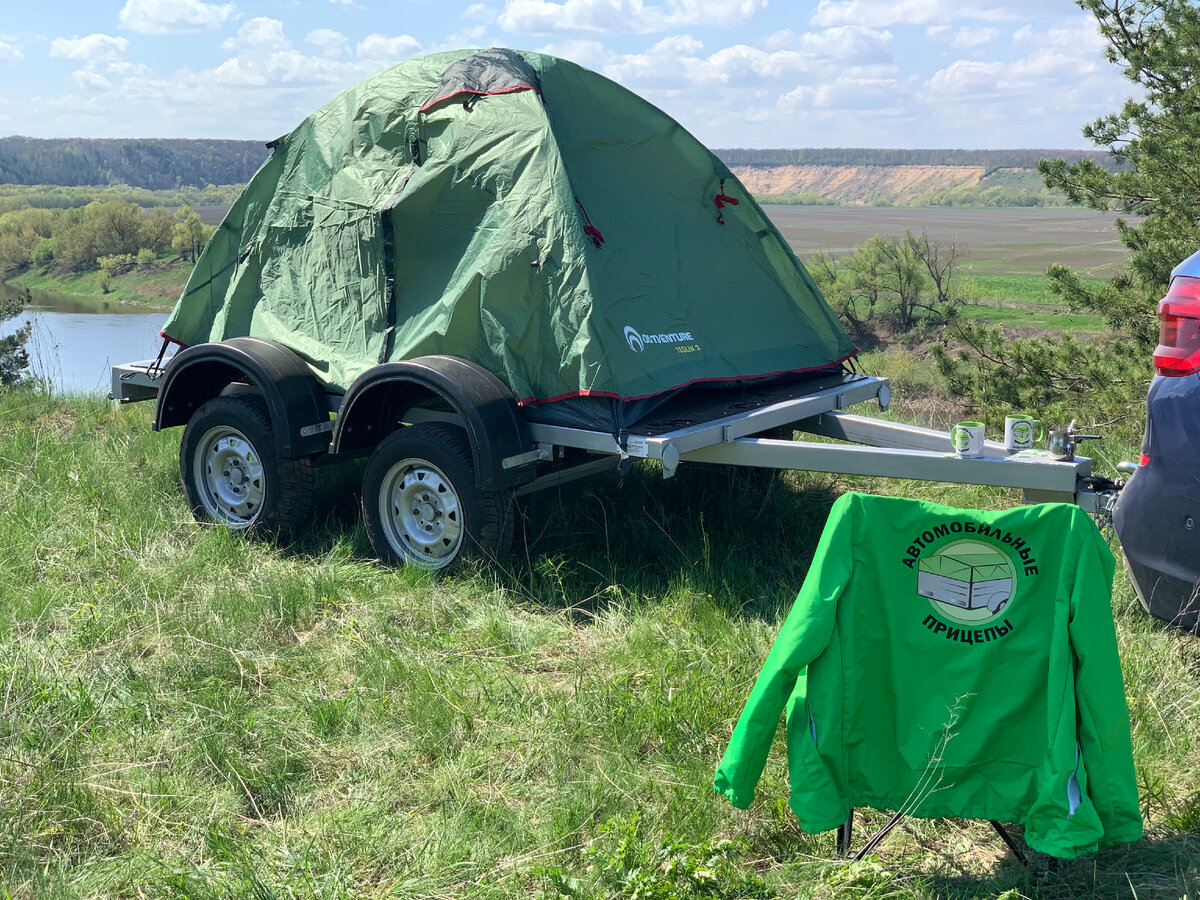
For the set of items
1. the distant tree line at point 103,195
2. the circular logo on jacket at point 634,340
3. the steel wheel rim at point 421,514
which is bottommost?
the steel wheel rim at point 421,514

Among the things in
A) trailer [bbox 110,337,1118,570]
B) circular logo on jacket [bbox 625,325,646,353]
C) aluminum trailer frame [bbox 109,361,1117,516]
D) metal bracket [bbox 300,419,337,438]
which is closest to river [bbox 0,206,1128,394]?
trailer [bbox 110,337,1118,570]

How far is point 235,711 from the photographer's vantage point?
423cm

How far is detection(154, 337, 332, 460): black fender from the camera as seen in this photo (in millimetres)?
6109

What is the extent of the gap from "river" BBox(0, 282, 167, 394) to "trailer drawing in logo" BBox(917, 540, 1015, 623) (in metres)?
6.26

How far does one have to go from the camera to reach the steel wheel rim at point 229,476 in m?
6.52

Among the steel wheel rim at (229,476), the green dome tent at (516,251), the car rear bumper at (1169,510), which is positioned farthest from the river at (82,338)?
the car rear bumper at (1169,510)

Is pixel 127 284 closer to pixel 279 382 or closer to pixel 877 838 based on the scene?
pixel 279 382

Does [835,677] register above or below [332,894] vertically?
above

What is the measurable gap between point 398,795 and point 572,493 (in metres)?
3.30

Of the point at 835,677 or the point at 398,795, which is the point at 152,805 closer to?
the point at 398,795

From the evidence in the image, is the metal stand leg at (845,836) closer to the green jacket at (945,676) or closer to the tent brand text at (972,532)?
the green jacket at (945,676)

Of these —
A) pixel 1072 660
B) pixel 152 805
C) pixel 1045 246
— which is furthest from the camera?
pixel 1045 246

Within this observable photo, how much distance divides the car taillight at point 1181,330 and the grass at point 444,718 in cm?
121

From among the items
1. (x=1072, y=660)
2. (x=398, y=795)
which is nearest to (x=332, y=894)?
(x=398, y=795)
